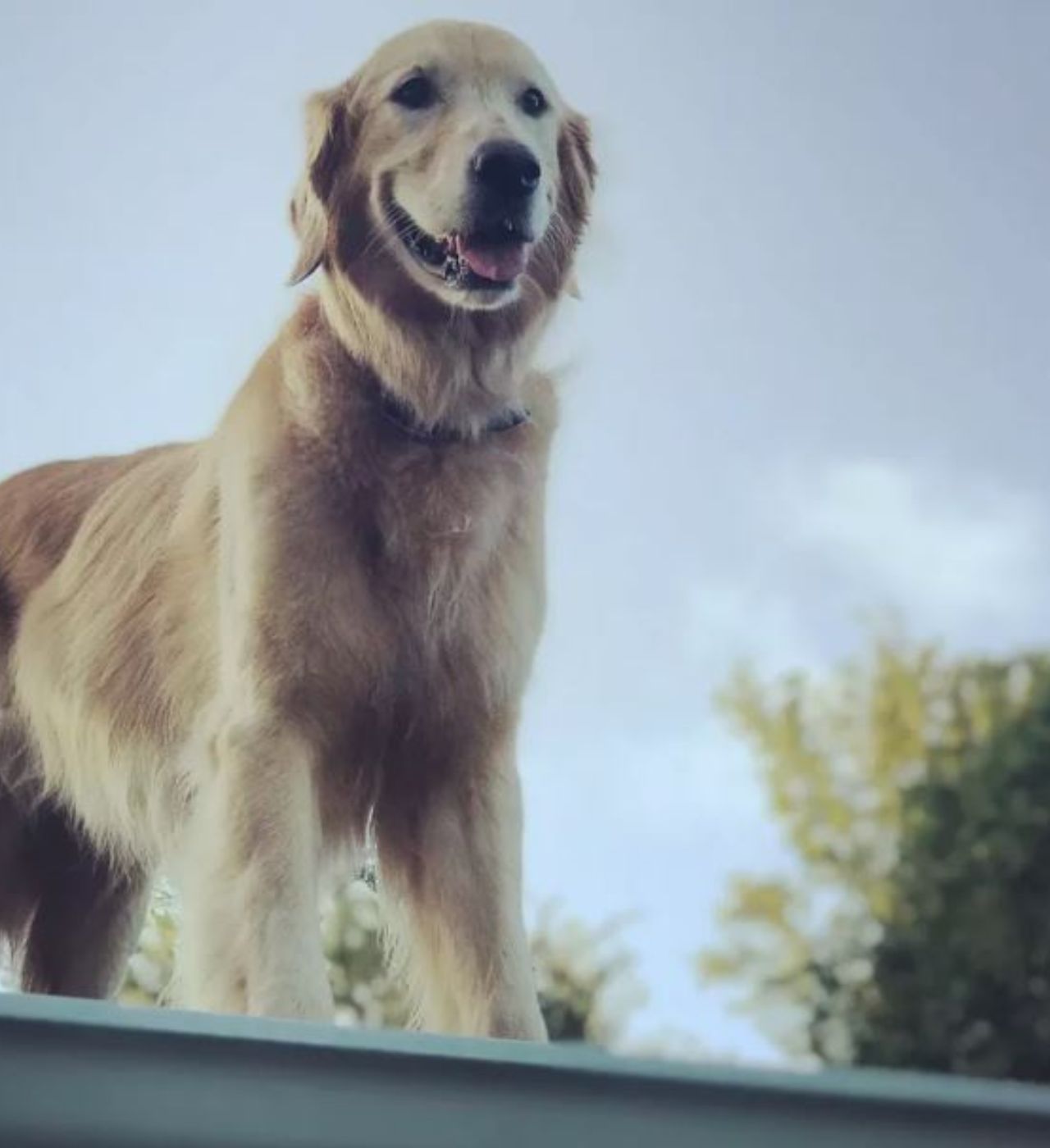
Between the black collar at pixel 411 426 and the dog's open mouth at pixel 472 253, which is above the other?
the dog's open mouth at pixel 472 253

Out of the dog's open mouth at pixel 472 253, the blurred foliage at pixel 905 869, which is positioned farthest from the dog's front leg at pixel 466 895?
the blurred foliage at pixel 905 869

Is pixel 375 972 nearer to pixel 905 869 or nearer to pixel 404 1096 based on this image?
pixel 404 1096

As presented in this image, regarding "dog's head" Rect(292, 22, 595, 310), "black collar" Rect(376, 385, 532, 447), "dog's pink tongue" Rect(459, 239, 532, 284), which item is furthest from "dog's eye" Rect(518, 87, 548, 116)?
"black collar" Rect(376, 385, 532, 447)

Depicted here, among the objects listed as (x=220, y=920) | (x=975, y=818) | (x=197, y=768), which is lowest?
(x=220, y=920)

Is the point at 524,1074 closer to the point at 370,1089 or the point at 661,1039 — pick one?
the point at 370,1089

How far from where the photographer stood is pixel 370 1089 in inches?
19.4

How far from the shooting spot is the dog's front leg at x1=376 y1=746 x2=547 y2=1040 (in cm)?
130

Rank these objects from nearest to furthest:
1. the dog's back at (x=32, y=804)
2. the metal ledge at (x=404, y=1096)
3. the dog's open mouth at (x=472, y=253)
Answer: the metal ledge at (x=404, y=1096), the dog's open mouth at (x=472, y=253), the dog's back at (x=32, y=804)

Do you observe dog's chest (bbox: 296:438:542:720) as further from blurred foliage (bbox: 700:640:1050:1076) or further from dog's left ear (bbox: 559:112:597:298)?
blurred foliage (bbox: 700:640:1050:1076)

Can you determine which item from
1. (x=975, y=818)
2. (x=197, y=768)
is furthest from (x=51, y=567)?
(x=975, y=818)

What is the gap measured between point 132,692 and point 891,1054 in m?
1.79

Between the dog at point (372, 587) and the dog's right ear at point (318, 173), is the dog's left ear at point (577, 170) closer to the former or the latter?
the dog at point (372, 587)

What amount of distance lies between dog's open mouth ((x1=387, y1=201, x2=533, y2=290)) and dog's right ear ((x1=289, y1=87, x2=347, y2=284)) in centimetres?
6

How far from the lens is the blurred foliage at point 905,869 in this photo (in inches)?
114
